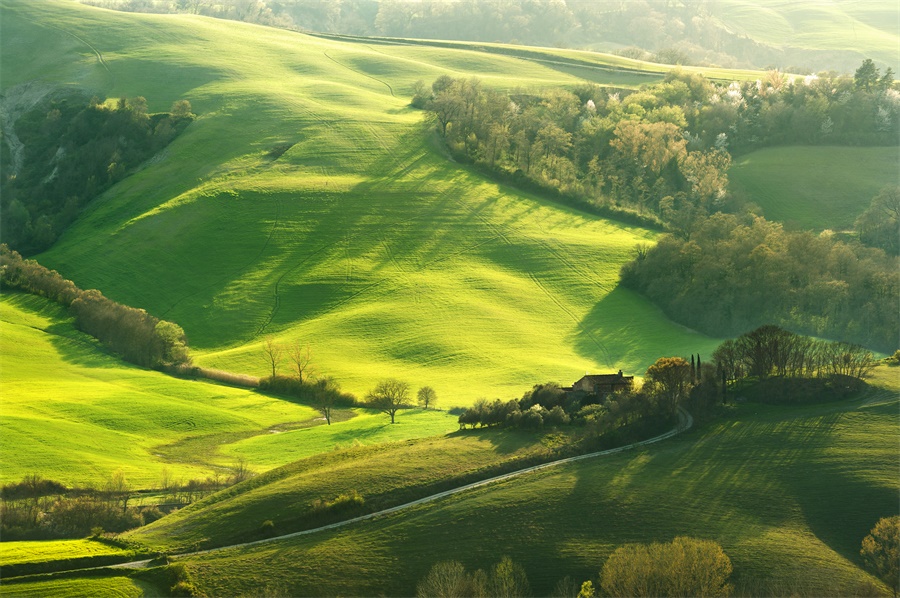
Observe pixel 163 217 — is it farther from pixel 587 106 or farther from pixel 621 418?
pixel 621 418

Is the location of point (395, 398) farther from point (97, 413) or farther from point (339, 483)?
point (339, 483)

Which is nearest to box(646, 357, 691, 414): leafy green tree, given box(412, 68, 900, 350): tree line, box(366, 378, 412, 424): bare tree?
box(366, 378, 412, 424): bare tree

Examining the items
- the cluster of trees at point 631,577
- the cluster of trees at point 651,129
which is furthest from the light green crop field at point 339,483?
the cluster of trees at point 651,129

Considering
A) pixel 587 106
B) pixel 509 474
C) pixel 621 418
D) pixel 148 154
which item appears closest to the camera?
pixel 509 474

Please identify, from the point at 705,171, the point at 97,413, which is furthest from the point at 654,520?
the point at 705,171

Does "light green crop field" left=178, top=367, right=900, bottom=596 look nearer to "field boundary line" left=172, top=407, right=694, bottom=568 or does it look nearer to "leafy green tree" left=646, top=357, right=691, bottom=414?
"field boundary line" left=172, top=407, right=694, bottom=568

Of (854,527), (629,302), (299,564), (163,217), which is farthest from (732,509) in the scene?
(163,217)
